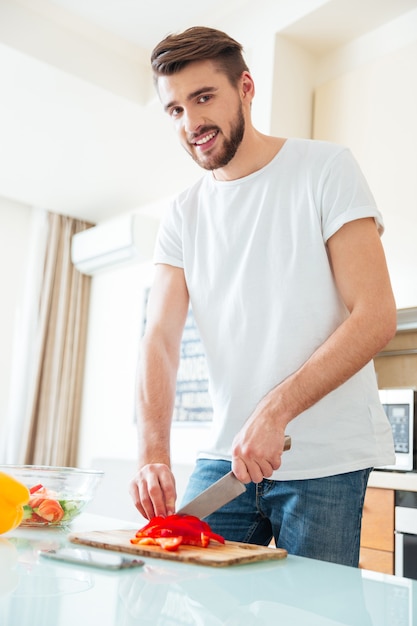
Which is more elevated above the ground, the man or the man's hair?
the man's hair

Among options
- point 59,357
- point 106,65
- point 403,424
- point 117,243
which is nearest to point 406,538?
point 403,424

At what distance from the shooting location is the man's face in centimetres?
134

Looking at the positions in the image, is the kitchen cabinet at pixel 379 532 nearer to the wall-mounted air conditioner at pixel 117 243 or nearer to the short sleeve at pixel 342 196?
the short sleeve at pixel 342 196

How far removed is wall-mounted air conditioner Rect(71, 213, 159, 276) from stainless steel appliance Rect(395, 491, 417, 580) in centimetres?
263

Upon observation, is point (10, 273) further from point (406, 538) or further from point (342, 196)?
point (342, 196)

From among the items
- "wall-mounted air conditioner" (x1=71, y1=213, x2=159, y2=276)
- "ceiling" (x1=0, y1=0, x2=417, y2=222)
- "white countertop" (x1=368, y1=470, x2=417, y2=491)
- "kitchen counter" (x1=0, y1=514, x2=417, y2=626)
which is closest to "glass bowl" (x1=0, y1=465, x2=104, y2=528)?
"kitchen counter" (x1=0, y1=514, x2=417, y2=626)

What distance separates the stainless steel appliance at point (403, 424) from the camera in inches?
97.4

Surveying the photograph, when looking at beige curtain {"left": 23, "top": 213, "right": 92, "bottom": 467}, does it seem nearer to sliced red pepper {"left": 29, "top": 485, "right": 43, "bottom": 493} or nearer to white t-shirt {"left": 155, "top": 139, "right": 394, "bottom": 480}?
white t-shirt {"left": 155, "top": 139, "right": 394, "bottom": 480}

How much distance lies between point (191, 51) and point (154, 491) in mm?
829

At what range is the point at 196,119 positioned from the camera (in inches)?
53.3

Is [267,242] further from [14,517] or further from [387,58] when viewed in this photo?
[387,58]

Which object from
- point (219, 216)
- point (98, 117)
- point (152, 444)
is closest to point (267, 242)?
point (219, 216)

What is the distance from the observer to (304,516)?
1.11m

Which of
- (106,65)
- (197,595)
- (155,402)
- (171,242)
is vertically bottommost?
(197,595)
